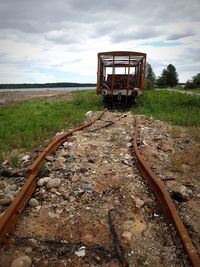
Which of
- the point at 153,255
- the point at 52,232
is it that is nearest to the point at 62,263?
the point at 52,232

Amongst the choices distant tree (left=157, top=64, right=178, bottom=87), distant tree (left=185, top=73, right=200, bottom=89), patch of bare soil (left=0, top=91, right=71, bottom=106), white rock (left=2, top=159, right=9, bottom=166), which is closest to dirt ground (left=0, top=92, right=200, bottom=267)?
white rock (left=2, top=159, right=9, bottom=166)

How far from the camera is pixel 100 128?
9.76m

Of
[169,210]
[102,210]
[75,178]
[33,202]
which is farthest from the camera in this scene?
[75,178]

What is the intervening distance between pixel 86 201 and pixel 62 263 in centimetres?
138

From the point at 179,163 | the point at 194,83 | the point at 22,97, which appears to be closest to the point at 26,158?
the point at 179,163

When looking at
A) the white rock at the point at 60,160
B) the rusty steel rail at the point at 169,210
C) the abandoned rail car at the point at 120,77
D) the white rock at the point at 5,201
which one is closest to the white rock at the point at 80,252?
the rusty steel rail at the point at 169,210

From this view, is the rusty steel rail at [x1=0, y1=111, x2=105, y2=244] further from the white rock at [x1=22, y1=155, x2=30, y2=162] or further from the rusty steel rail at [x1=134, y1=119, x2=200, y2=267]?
the rusty steel rail at [x1=134, y1=119, x2=200, y2=267]

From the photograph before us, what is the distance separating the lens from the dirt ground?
314 centimetres

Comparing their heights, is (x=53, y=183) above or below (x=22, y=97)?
above

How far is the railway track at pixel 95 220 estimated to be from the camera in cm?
312

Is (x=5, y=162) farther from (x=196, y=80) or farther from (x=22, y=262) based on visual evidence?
(x=196, y=80)

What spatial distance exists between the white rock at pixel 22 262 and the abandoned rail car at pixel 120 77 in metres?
13.3

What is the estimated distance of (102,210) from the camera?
4.07m

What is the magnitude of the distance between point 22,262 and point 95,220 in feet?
3.80
